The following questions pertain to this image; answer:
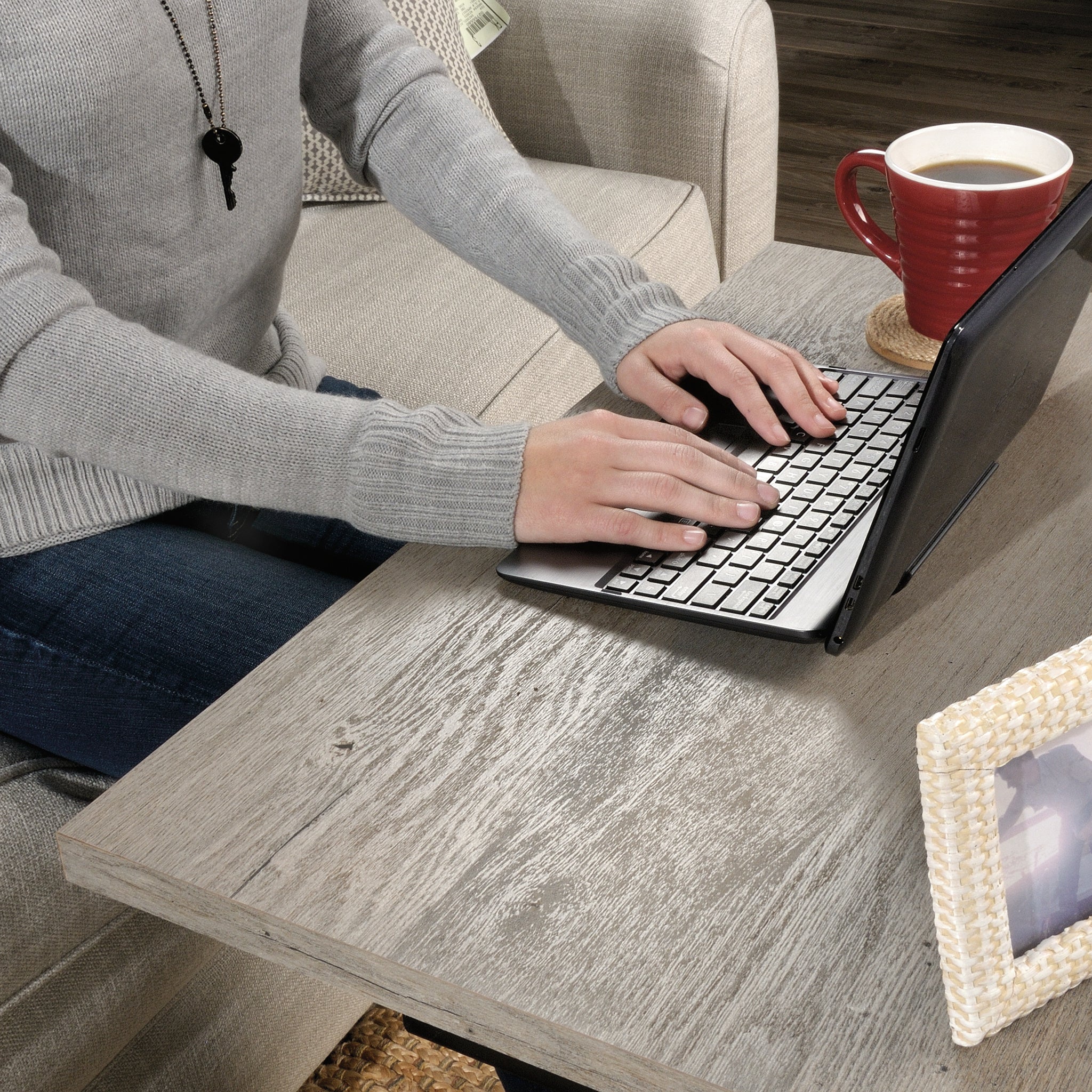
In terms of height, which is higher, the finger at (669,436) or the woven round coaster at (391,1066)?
the finger at (669,436)

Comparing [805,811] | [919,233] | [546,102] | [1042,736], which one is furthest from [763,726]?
[546,102]

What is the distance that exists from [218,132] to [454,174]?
197 millimetres

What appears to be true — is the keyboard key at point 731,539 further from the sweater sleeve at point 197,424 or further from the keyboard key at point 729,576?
the sweater sleeve at point 197,424

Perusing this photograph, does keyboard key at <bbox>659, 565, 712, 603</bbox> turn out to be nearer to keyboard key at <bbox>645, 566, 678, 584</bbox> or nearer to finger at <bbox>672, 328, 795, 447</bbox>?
keyboard key at <bbox>645, 566, 678, 584</bbox>

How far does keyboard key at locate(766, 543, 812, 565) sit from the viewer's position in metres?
0.66

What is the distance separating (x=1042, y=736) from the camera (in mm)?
442

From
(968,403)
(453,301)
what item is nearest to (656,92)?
(453,301)

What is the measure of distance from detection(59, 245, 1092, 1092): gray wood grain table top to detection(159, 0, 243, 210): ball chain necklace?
0.39 meters

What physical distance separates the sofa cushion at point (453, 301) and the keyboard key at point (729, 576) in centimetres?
71

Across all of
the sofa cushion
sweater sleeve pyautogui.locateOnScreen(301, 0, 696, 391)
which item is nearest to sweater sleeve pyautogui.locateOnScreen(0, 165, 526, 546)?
sweater sleeve pyautogui.locateOnScreen(301, 0, 696, 391)

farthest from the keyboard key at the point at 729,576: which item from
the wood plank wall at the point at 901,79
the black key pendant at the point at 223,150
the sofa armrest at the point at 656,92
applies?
the wood plank wall at the point at 901,79

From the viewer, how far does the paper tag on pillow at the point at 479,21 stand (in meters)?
1.78

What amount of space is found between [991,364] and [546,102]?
143 centimetres

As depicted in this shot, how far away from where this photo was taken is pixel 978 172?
837 millimetres
